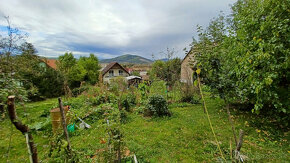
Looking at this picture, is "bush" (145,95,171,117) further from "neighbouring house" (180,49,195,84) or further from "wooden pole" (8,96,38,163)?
"wooden pole" (8,96,38,163)

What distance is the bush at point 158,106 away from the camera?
5085mm

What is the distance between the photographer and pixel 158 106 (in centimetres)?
511

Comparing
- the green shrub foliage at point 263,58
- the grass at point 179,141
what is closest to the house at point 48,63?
the grass at point 179,141

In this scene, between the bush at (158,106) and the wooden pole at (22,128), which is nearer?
the wooden pole at (22,128)

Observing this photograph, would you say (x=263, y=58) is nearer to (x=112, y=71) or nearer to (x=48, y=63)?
(x=112, y=71)

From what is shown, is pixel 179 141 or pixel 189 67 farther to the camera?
pixel 189 67

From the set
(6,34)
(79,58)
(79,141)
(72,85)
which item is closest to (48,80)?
(72,85)

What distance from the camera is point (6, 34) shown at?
5719mm

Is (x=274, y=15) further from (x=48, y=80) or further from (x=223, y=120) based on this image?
(x=48, y=80)

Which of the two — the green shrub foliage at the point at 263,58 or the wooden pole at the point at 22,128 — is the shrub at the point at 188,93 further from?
the wooden pole at the point at 22,128

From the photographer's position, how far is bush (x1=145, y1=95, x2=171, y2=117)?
5085 millimetres

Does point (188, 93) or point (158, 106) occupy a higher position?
point (188, 93)

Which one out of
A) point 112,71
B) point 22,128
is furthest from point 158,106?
point 112,71

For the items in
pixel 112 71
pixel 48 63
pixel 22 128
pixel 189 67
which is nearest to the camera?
pixel 22 128
